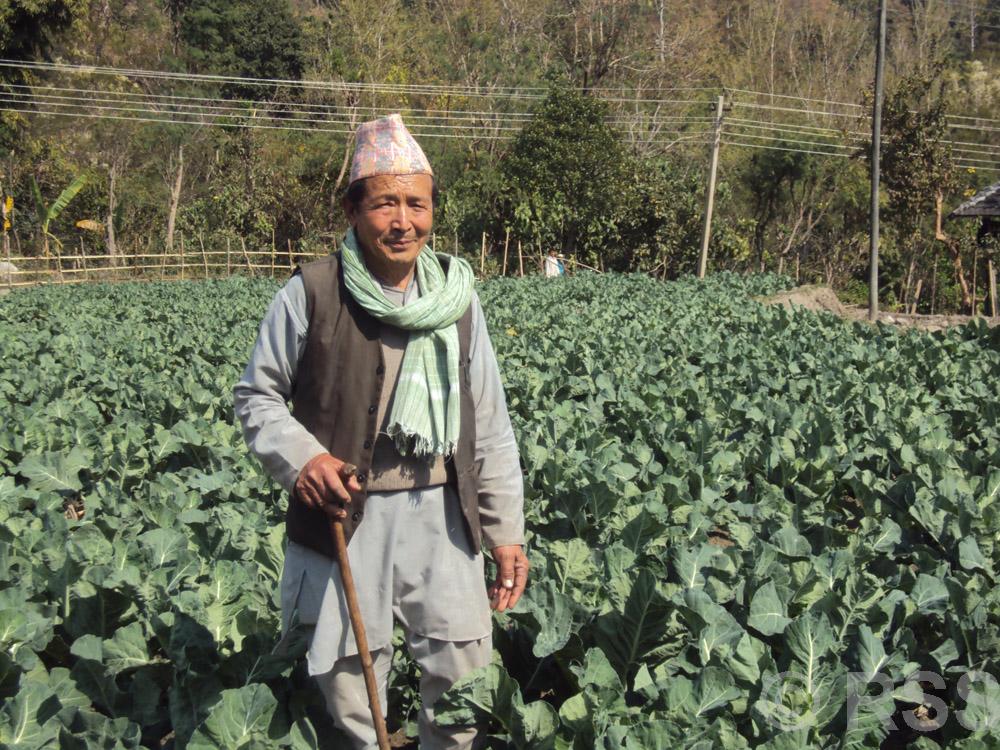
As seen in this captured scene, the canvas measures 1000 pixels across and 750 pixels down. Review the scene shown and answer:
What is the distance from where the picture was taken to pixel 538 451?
5.31 meters

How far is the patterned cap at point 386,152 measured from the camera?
7.93ft

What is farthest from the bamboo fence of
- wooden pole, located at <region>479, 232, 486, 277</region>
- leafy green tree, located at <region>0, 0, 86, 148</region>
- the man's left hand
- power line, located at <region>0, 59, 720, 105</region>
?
the man's left hand

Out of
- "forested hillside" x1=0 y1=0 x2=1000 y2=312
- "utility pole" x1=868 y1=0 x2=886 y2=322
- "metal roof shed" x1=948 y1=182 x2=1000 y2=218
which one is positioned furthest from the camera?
"forested hillside" x1=0 y1=0 x2=1000 y2=312

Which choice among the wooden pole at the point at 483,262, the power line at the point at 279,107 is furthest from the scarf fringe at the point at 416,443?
the power line at the point at 279,107

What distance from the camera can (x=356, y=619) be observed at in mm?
2316

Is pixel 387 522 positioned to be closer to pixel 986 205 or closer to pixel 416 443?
pixel 416 443

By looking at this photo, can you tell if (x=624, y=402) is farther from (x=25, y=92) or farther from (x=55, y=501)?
(x=25, y=92)

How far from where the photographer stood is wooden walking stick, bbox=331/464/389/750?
7.54 feet

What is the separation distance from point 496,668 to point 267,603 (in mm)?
1143

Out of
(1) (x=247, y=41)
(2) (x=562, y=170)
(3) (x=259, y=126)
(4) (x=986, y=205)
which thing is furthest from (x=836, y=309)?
(1) (x=247, y=41)

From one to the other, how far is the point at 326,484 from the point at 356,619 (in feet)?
1.10

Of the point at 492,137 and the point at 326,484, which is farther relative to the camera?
the point at 492,137

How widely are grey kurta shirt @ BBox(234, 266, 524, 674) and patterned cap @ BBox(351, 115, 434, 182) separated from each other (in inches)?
12.1

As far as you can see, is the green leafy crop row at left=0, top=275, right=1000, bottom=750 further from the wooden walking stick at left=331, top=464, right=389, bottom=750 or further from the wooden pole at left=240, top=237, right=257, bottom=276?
the wooden pole at left=240, top=237, right=257, bottom=276
